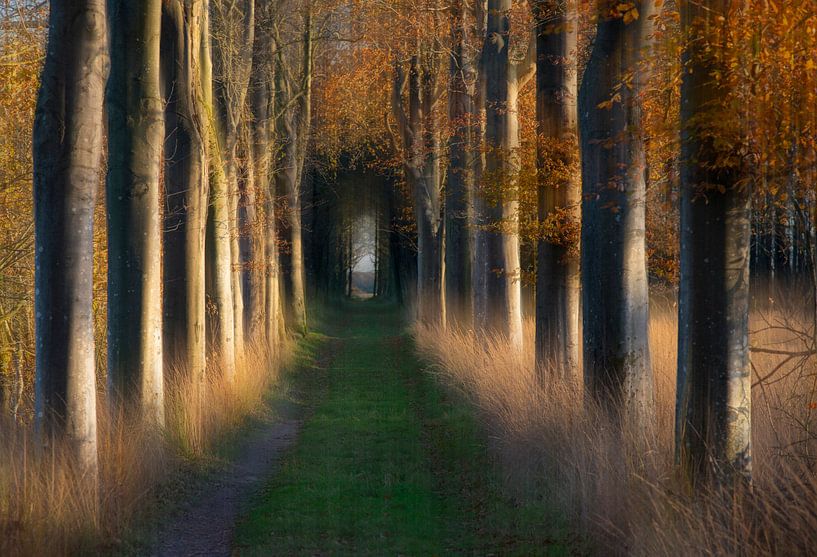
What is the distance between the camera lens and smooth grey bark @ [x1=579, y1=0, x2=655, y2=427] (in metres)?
8.07

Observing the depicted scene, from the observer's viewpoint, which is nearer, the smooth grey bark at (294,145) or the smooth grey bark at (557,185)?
the smooth grey bark at (557,185)

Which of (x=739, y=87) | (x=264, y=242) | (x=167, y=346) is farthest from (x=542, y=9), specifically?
(x=264, y=242)

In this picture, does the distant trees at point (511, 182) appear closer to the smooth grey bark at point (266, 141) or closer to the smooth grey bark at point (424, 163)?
the smooth grey bark at point (266, 141)

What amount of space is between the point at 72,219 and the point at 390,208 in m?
36.7

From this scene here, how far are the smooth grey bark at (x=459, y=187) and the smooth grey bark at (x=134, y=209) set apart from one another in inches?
382

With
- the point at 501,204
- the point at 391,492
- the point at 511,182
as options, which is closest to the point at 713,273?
the point at 391,492

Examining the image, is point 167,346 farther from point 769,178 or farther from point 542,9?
point 769,178

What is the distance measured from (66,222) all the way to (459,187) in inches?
588

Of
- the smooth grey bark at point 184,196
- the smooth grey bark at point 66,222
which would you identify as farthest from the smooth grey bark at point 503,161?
the smooth grey bark at point 66,222

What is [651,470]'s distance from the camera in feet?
20.4

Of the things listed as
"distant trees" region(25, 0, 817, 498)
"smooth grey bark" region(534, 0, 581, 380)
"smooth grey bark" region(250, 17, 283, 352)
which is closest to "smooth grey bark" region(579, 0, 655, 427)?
"distant trees" region(25, 0, 817, 498)

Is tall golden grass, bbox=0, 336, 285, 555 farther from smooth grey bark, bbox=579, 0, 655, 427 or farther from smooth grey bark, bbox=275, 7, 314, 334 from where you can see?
smooth grey bark, bbox=275, 7, 314, 334

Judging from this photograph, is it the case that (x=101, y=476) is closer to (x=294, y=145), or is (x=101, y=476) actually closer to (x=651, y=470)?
(x=651, y=470)

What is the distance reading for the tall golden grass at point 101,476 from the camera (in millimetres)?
5777
